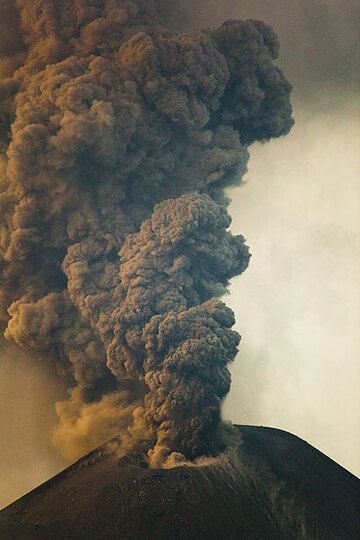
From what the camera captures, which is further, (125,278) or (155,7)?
(155,7)

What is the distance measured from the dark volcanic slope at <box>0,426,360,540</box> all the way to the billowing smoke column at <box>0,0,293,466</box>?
77 centimetres

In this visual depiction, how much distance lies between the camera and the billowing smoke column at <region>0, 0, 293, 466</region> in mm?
21016

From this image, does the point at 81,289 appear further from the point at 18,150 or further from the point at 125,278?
the point at 18,150

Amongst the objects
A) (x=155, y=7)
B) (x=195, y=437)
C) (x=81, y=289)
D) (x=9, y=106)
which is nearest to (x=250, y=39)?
(x=155, y=7)

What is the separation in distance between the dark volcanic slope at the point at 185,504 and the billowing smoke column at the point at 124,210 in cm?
77

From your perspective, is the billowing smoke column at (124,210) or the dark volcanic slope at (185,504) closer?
the dark volcanic slope at (185,504)

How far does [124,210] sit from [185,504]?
844 centimetres

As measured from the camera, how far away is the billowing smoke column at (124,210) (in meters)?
21.0

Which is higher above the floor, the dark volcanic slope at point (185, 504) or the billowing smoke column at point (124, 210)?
the billowing smoke column at point (124, 210)

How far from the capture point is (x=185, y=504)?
2028 cm

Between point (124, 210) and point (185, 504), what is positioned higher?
point (124, 210)

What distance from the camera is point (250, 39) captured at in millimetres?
24000

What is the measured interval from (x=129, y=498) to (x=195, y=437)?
7.37ft

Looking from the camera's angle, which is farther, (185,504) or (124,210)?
(124,210)
